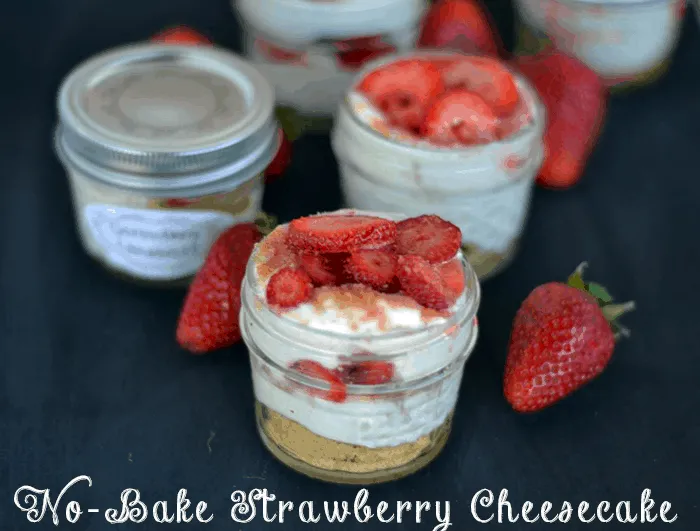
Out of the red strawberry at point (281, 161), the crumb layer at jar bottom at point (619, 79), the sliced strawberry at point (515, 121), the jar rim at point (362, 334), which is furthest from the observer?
the crumb layer at jar bottom at point (619, 79)

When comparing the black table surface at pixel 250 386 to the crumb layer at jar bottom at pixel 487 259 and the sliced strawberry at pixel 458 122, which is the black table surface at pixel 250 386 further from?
the sliced strawberry at pixel 458 122

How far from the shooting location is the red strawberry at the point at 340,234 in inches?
40.8

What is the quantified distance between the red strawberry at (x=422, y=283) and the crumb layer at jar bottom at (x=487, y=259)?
0.36 metres

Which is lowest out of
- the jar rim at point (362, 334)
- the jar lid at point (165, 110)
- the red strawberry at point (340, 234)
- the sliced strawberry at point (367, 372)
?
the sliced strawberry at point (367, 372)

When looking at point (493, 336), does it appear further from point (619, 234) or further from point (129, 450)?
point (129, 450)

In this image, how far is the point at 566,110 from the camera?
154 cm

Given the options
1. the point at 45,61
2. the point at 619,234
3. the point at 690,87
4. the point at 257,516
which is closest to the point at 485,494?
the point at 257,516

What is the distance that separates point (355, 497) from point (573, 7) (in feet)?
3.04

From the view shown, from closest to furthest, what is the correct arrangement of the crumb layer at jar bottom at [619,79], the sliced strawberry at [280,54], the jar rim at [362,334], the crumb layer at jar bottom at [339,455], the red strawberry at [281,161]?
the jar rim at [362,334] → the crumb layer at jar bottom at [339,455] → the red strawberry at [281,161] → the sliced strawberry at [280,54] → the crumb layer at jar bottom at [619,79]

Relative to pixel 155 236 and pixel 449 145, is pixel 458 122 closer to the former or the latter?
pixel 449 145

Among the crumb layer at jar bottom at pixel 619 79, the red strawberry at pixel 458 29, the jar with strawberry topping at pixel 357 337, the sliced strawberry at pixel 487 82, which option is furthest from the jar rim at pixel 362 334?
the crumb layer at jar bottom at pixel 619 79

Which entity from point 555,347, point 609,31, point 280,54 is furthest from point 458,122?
point 609,31

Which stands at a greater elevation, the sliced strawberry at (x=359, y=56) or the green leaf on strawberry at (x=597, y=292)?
the sliced strawberry at (x=359, y=56)

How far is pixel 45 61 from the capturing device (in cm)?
183
